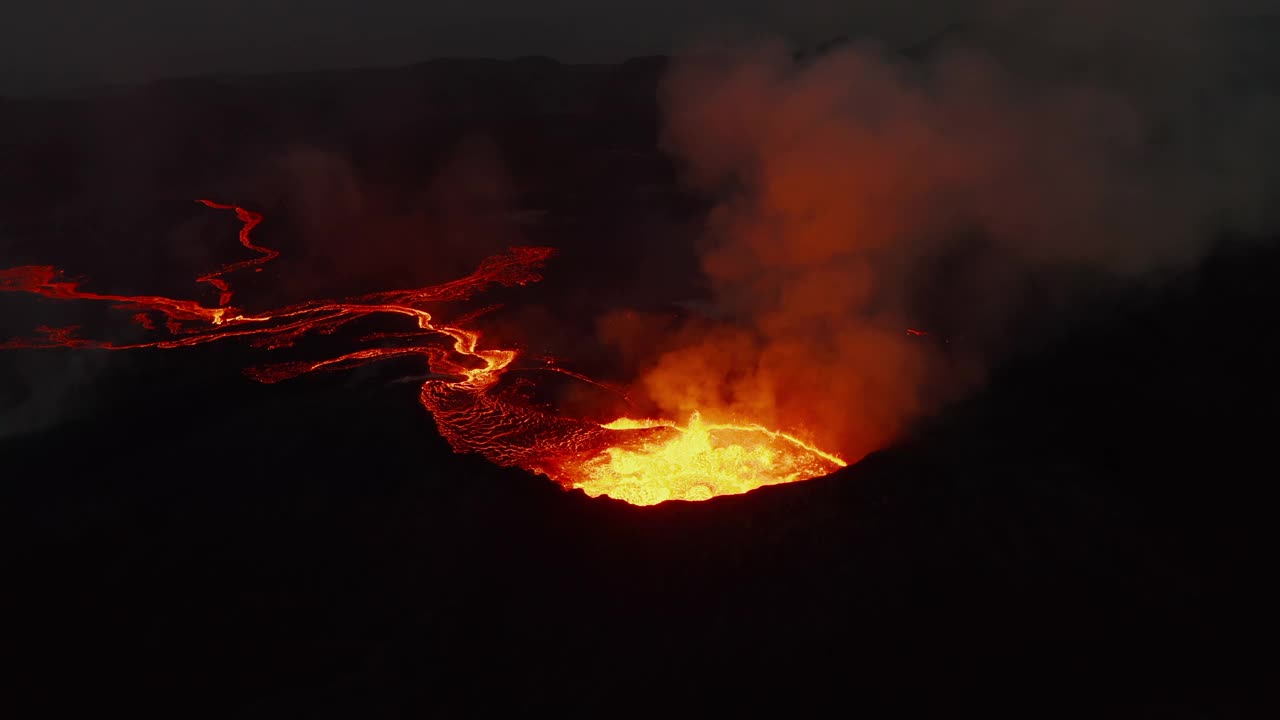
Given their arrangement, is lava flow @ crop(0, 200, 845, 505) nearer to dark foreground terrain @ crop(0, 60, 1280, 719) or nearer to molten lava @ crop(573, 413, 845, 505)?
molten lava @ crop(573, 413, 845, 505)

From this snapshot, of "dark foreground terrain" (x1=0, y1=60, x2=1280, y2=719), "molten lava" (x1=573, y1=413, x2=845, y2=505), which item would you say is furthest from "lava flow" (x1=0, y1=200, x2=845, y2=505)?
"dark foreground terrain" (x1=0, y1=60, x2=1280, y2=719)

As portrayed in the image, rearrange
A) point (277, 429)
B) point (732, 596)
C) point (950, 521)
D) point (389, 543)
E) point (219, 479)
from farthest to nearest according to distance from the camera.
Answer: point (277, 429) → point (219, 479) → point (389, 543) → point (950, 521) → point (732, 596)

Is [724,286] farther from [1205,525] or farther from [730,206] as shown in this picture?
[1205,525]

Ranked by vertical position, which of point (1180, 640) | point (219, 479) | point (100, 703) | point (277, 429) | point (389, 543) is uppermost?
point (277, 429)

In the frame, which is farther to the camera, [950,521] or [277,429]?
[277,429]

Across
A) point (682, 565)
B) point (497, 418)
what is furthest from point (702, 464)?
point (497, 418)

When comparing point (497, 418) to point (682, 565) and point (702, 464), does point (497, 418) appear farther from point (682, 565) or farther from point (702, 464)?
point (682, 565)

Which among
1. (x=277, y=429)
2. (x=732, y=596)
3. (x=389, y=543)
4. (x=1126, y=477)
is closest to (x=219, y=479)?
(x=277, y=429)

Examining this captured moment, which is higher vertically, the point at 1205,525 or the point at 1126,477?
the point at 1126,477

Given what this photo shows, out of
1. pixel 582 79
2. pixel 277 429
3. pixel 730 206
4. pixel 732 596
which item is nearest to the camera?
pixel 732 596
